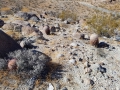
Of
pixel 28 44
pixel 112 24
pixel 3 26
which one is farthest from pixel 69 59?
pixel 112 24

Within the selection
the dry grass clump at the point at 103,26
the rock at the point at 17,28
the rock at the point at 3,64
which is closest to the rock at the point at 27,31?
the rock at the point at 17,28

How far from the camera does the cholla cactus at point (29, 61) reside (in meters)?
10.7

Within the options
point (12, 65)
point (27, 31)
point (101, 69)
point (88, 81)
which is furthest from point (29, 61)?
point (27, 31)

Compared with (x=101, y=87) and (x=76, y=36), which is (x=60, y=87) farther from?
(x=76, y=36)

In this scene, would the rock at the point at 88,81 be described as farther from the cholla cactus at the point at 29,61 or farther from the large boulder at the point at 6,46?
the large boulder at the point at 6,46

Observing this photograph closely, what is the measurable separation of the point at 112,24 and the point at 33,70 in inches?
443

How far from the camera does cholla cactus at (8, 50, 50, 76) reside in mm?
10711

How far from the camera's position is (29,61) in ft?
36.2

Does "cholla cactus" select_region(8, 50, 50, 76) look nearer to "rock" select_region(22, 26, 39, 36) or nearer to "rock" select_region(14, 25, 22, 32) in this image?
"rock" select_region(22, 26, 39, 36)

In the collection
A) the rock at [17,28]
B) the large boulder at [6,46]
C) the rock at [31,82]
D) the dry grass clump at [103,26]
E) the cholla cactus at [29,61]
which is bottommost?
the dry grass clump at [103,26]

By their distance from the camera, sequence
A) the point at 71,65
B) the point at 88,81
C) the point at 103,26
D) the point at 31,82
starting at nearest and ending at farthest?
1. the point at 31,82
2. the point at 88,81
3. the point at 71,65
4. the point at 103,26

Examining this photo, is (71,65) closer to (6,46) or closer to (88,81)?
(88,81)

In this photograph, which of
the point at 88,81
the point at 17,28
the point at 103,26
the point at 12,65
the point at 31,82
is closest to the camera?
the point at 31,82

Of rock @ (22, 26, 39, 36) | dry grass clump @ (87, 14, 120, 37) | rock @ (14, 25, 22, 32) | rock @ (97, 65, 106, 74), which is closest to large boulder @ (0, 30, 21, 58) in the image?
rock @ (22, 26, 39, 36)
